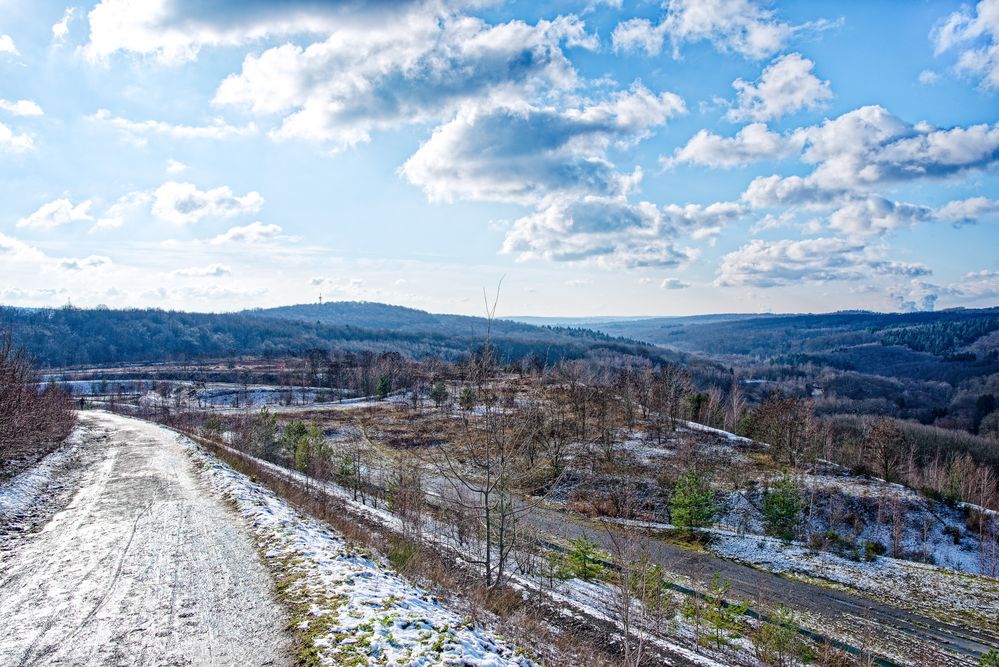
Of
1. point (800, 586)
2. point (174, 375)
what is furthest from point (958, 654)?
point (174, 375)

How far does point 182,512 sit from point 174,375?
146 metres

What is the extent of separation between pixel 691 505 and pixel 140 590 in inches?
1376

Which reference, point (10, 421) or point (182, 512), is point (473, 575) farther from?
point (10, 421)

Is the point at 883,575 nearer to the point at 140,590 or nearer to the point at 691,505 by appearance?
the point at 691,505

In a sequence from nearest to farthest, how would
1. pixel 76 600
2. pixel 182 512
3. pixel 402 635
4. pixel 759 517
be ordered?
pixel 402 635 < pixel 76 600 < pixel 182 512 < pixel 759 517

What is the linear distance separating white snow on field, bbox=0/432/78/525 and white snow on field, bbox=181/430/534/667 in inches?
295

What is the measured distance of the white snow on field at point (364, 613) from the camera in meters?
8.23

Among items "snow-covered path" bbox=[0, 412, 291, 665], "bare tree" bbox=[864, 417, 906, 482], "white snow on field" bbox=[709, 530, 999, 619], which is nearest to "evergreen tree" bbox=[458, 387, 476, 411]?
"snow-covered path" bbox=[0, 412, 291, 665]

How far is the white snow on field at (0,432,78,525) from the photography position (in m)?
15.4

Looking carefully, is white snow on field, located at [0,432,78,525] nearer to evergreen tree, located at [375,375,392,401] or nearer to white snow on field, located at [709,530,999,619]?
white snow on field, located at [709,530,999,619]

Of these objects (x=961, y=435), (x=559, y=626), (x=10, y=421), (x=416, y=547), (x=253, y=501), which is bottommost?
(x=961, y=435)

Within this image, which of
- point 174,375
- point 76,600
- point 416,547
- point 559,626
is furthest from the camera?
point 174,375

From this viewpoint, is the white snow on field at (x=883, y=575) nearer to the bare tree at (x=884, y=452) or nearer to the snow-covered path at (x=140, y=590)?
the bare tree at (x=884, y=452)

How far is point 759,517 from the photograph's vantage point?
1661 inches
